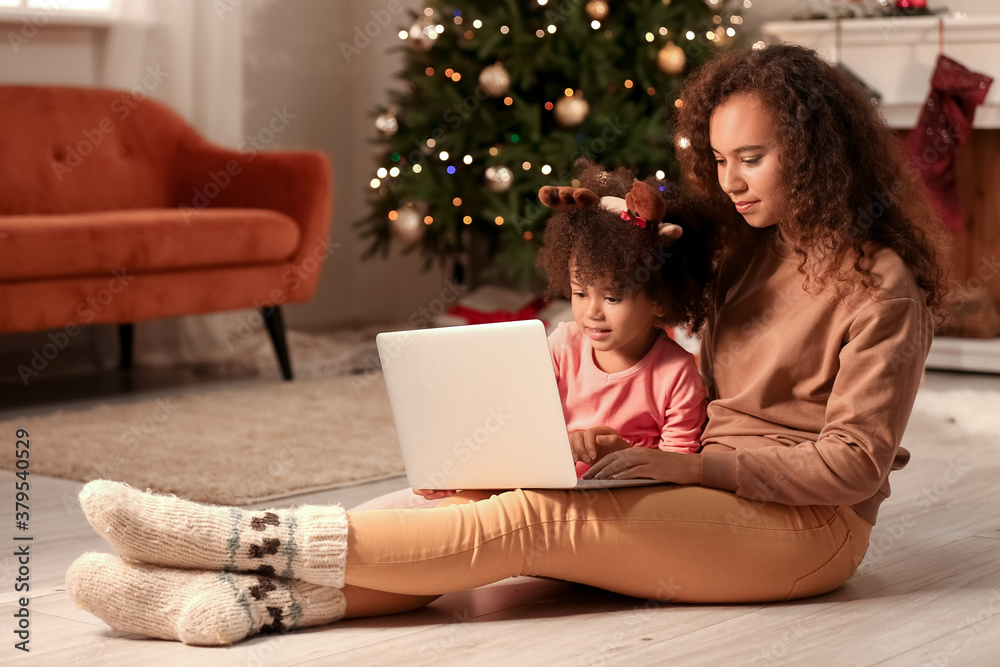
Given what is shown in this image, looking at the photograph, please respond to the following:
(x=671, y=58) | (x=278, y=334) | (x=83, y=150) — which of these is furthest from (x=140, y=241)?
(x=671, y=58)

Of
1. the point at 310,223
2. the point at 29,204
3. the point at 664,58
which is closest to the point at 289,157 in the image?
the point at 310,223

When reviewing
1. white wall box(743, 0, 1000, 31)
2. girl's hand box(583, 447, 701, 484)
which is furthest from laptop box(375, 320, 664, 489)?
white wall box(743, 0, 1000, 31)

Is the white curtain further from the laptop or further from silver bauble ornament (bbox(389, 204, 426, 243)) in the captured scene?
the laptop

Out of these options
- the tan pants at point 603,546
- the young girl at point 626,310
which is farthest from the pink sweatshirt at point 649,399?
the tan pants at point 603,546

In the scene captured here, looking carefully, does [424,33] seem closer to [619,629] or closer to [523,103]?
[523,103]

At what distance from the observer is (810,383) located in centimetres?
150

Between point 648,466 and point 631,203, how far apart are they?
0.32 meters

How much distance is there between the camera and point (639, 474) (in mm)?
1430

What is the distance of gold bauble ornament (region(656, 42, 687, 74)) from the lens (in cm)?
371

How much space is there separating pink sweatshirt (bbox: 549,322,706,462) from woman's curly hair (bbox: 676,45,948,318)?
200mm

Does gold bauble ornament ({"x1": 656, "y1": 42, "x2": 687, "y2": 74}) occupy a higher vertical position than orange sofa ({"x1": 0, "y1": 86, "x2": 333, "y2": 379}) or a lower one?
higher

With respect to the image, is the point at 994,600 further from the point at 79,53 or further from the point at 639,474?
the point at 79,53

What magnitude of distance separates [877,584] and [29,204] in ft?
8.91

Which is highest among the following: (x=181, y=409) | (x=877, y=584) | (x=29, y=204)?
(x=877, y=584)
